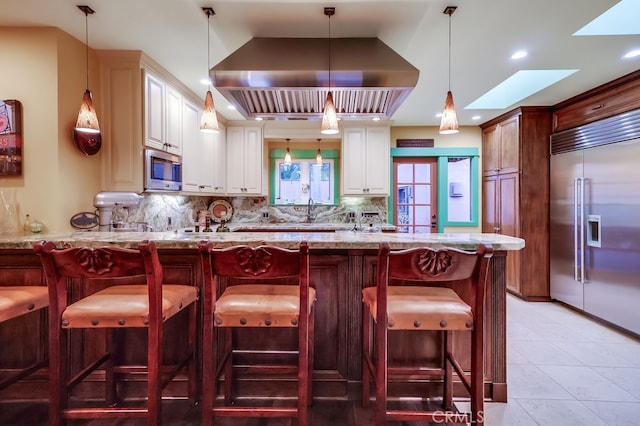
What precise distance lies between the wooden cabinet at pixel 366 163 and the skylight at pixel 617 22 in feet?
8.31

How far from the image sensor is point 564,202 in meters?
3.68

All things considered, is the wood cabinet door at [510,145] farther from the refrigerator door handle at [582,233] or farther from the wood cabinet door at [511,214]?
the refrigerator door handle at [582,233]

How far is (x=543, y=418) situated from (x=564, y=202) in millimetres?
2826

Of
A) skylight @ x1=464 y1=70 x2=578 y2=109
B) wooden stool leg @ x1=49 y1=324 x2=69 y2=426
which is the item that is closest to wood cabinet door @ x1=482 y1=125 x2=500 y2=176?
skylight @ x1=464 y1=70 x2=578 y2=109

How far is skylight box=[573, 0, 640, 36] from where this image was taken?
211 cm

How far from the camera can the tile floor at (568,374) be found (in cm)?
180

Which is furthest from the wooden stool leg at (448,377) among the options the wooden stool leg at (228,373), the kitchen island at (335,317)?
the wooden stool leg at (228,373)

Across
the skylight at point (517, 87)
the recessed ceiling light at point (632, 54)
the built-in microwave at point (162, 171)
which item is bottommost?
the built-in microwave at point (162, 171)

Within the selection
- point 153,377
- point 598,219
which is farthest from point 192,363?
point 598,219

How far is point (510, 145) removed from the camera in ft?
13.8

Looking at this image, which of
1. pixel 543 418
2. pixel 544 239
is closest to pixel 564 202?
pixel 544 239

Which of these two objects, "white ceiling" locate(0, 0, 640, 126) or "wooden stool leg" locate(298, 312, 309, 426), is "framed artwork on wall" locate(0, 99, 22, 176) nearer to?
"white ceiling" locate(0, 0, 640, 126)

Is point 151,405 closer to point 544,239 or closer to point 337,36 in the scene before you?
point 337,36

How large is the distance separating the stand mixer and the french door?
374 centimetres
